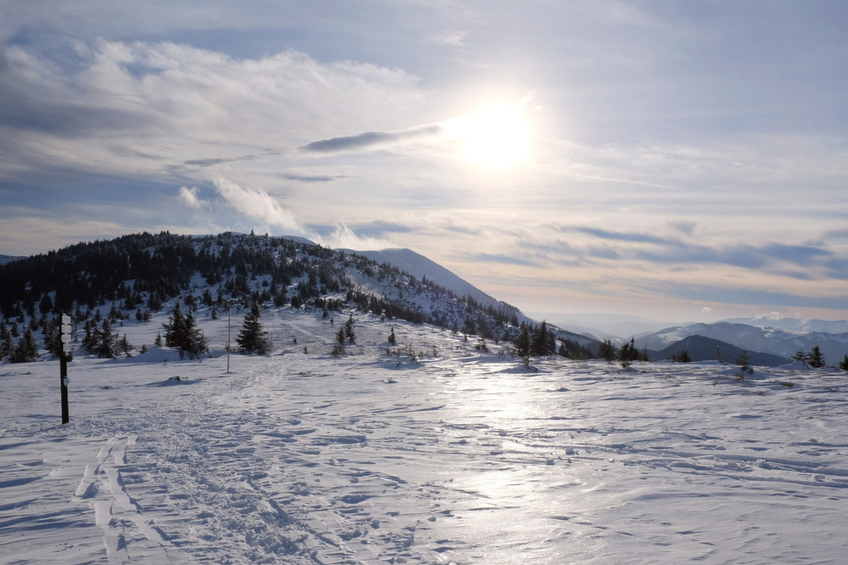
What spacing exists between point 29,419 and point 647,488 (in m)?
17.8

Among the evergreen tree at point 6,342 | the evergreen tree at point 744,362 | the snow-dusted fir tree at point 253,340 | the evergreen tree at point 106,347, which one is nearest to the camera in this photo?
the evergreen tree at point 744,362

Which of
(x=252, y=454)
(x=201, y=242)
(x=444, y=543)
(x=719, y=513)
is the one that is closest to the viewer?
(x=444, y=543)

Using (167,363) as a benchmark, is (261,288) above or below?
above

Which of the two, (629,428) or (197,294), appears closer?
(629,428)

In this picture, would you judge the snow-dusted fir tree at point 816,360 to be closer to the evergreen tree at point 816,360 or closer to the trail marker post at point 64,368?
the evergreen tree at point 816,360

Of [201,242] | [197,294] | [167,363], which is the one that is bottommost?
[167,363]

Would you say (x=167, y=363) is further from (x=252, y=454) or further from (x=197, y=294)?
(x=197, y=294)

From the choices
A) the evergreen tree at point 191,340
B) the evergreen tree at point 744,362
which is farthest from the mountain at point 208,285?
the evergreen tree at point 744,362

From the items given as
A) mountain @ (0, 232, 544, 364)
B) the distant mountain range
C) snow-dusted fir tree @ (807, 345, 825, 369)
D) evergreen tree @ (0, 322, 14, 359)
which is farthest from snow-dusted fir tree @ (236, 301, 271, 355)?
snow-dusted fir tree @ (807, 345, 825, 369)

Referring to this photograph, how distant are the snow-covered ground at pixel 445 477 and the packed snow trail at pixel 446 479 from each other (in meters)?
0.04

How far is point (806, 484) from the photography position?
616cm

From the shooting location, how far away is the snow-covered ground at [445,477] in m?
4.80

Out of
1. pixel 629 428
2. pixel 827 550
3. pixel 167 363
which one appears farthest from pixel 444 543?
pixel 167 363

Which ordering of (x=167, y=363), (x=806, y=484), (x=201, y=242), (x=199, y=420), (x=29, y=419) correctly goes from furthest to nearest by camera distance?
(x=201, y=242), (x=167, y=363), (x=29, y=419), (x=199, y=420), (x=806, y=484)
